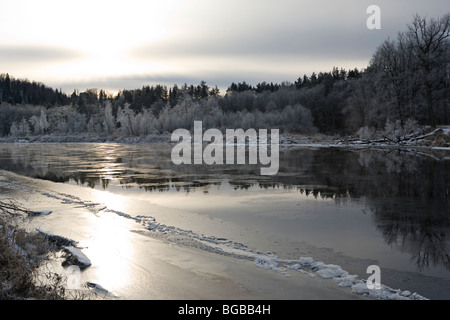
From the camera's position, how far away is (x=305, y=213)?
497 inches

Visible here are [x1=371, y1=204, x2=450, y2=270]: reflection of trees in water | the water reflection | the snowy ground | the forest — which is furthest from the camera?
the forest

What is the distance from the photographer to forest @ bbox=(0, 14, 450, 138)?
50719mm

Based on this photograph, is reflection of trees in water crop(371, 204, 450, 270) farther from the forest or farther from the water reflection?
the forest

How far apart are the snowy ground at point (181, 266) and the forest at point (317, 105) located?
46997 millimetres

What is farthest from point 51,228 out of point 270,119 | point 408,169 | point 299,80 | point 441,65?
point 299,80

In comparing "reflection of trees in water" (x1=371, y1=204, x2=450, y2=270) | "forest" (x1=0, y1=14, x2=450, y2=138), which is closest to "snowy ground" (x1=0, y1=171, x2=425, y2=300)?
"reflection of trees in water" (x1=371, y1=204, x2=450, y2=270)

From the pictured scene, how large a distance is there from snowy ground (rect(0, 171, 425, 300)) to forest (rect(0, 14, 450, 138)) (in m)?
47.0

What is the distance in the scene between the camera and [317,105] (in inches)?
3878

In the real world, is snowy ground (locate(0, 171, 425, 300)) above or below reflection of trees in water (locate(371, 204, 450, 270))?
below

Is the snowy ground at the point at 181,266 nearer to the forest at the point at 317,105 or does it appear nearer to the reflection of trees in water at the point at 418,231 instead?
the reflection of trees in water at the point at 418,231

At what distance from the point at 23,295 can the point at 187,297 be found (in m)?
2.56
